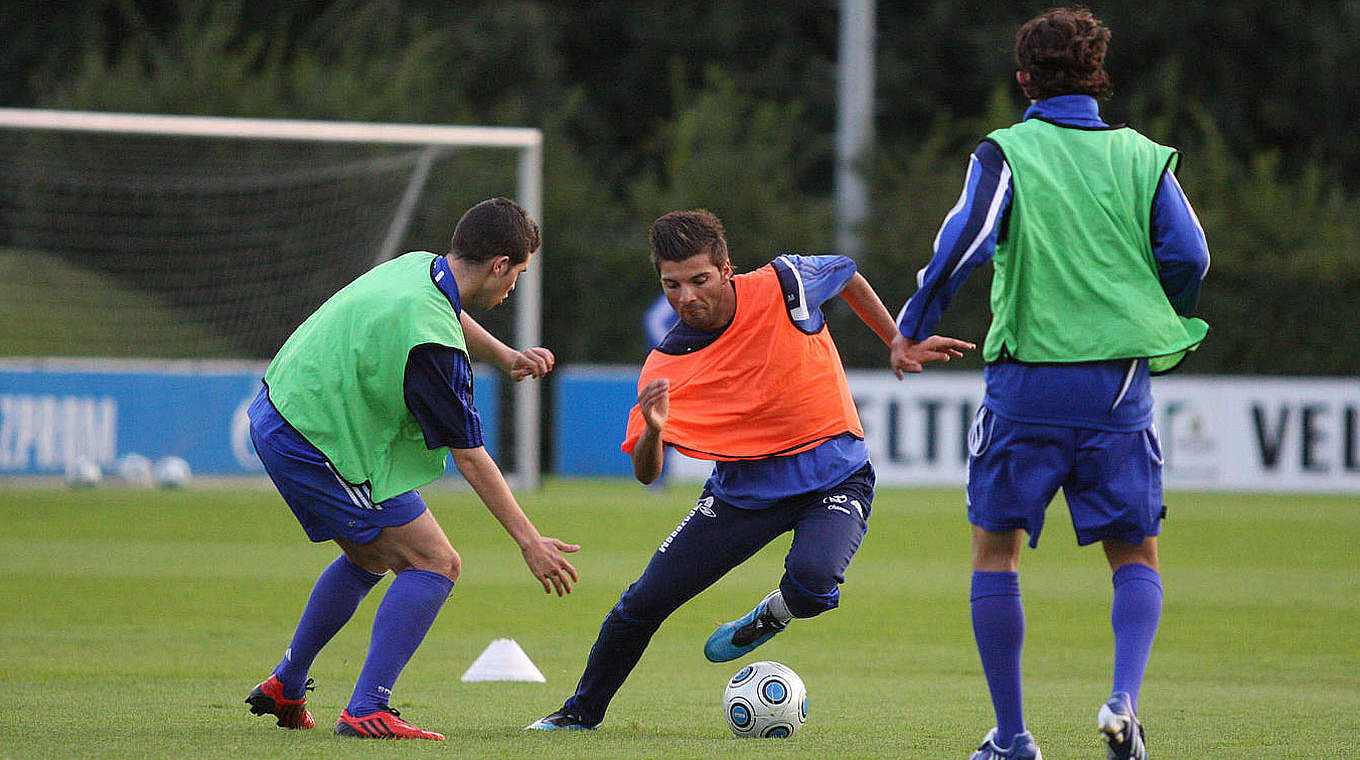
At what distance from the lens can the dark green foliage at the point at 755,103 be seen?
2288cm

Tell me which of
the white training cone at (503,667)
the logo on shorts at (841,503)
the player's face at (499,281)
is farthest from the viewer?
the white training cone at (503,667)

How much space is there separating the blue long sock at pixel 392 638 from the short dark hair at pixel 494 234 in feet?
3.36

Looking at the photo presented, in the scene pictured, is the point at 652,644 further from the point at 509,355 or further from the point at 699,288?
the point at 699,288

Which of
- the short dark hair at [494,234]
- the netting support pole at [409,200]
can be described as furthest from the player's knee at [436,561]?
the netting support pole at [409,200]

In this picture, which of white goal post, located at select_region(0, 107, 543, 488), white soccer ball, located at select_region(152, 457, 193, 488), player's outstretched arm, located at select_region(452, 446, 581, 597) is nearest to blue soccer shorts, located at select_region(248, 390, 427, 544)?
player's outstretched arm, located at select_region(452, 446, 581, 597)

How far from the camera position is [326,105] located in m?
25.2

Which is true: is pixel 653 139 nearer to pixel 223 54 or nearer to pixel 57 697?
pixel 223 54

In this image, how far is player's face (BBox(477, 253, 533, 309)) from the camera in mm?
5445

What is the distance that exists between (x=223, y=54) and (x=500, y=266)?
21888mm

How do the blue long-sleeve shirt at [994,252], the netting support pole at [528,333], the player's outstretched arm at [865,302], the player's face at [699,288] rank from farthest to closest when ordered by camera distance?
1. the netting support pole at [528,333]
2. the player's outstretched arm at [865,302]
3. the player's face at [699,288]
4. the blue long-sleeve shirt at [994,252]

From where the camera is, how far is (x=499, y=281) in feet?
18.0

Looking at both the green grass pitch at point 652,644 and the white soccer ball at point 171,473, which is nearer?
the green grass pitch at point 652,644

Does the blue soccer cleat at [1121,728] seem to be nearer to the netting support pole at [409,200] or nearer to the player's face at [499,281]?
the player's face at [499,281]

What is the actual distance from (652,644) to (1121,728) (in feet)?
16.0
